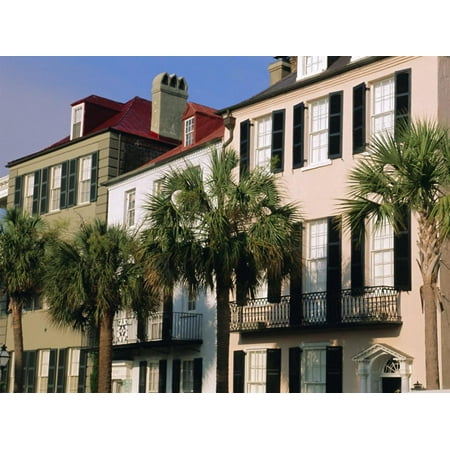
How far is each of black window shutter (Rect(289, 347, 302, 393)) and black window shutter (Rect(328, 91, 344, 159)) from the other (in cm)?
391

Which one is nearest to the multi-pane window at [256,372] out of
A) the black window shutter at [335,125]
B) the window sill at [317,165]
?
the window sill at [317,165]

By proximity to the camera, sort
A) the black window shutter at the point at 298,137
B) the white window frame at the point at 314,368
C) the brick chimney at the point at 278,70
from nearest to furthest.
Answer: the white window frame at the point at 314,368
the black window shutter at the point at 298,137
the brick chimney at the point at 278,70

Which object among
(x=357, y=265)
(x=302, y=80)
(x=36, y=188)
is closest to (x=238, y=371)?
(x=357, y=265)

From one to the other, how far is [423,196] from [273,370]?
5.93m

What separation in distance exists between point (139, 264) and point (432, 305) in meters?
7.08

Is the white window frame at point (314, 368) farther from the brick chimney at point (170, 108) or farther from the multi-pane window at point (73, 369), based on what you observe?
the brick chimney at point (170, 108)

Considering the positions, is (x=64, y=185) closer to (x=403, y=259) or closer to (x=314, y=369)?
(x=314, y=369)

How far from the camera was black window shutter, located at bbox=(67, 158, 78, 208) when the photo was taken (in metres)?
27.2

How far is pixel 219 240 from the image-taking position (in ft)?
60.2

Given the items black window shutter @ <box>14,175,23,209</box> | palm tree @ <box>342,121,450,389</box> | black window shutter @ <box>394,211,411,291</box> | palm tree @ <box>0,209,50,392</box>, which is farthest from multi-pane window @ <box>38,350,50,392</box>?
palm tree @ <box>342,121,450,389</box>

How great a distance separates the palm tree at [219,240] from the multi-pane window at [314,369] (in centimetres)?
206

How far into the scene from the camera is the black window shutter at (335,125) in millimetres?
20047

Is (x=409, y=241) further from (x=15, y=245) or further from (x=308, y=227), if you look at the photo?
(x=15, y=245)
